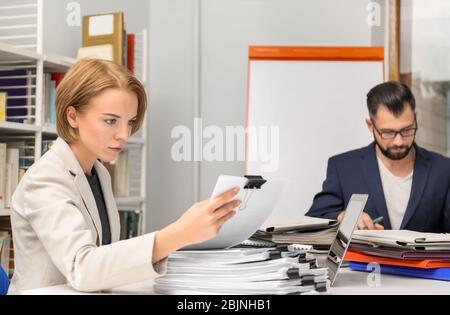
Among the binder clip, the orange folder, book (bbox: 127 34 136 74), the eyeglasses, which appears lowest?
the orange folder

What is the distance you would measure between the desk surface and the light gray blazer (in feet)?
0.11

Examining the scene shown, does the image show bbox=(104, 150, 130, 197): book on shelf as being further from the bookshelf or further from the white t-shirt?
the white t-shirt

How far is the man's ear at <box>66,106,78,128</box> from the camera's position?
4.21ft

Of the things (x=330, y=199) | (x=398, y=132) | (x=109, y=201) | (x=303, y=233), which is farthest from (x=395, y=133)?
(x=109, y=201)

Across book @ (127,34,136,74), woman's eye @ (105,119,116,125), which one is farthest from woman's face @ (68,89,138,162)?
book @ (127,34,136,74)

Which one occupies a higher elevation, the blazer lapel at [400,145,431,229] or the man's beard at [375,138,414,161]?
the man's beard at [375,138,414,161]

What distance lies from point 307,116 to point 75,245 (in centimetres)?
256

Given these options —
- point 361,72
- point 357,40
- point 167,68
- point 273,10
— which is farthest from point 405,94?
point 167,68

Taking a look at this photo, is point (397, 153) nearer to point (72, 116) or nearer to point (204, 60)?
point (72, 116)

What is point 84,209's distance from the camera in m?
1.25

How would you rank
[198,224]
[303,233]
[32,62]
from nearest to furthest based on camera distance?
1. [198,224]
2. [303,233]
3. [32,62]
